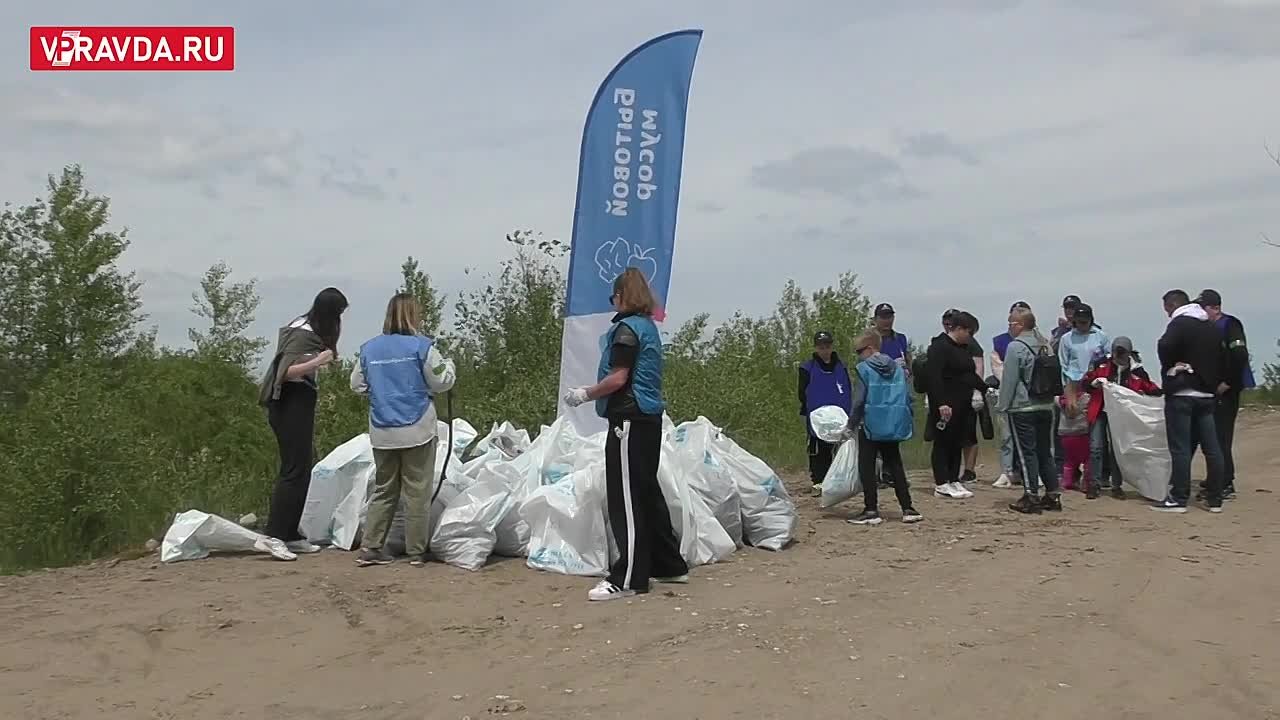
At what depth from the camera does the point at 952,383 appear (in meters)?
9.13

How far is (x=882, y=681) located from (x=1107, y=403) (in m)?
5.43

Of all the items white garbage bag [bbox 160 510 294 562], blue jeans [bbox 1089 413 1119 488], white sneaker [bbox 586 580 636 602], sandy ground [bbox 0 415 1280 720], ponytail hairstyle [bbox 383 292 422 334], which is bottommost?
sandy ground [bbox 0 415 1280 720]

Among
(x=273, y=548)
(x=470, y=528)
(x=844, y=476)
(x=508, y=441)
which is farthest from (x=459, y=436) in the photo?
(x=844, y=476)

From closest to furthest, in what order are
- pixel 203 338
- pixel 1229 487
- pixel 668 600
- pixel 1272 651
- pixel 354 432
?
pixel 1272 651 → pixel 668 600 → pixel 1229 487 → pixel 354 432 → pixel 203 338

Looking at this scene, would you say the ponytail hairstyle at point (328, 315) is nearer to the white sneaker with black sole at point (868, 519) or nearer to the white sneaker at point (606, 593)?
the white sneaker at point (606, 593)

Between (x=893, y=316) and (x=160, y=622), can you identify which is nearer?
(x=160, y=622)

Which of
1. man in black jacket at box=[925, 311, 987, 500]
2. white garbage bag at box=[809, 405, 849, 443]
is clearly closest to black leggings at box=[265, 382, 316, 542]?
white garbage bag at box=[809, 405, 849, 443]

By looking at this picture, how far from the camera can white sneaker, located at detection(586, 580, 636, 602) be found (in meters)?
5.68

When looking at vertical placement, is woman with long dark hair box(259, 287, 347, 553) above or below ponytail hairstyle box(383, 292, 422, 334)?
below

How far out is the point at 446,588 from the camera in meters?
5.96

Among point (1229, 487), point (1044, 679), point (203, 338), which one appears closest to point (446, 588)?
point (1044, 679)

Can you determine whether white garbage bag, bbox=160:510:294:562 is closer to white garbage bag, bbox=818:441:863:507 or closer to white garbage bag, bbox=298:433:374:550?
white garbage bag, bbox=298:433:374:550

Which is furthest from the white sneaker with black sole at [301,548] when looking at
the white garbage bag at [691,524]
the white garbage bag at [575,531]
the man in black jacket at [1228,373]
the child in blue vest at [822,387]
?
the man in black jacket at [1228,373]

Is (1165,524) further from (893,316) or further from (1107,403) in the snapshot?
(893,316)
